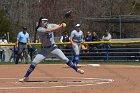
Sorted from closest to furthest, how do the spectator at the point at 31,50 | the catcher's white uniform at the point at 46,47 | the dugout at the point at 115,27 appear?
the catcher's white uniform at the point at 46,47 < the spectator at the point at 31,50 < the dugout at the point at 115,27

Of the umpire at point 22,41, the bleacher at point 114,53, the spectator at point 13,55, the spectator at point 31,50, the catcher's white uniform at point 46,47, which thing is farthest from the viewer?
the spectator at point 31,50

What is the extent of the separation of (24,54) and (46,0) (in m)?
27.2

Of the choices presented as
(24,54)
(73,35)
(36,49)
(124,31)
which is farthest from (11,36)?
(73,35)

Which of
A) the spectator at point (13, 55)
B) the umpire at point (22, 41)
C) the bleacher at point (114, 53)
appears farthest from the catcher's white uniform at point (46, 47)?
the spectator at point (13, 55)

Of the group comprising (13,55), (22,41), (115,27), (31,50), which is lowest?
(13,55)

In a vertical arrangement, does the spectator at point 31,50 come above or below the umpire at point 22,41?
below

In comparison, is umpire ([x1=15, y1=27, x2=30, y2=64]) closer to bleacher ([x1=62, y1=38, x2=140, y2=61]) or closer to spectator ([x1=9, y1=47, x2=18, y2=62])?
spectator ([x1=9, y1=47, x2=18, y2=62])

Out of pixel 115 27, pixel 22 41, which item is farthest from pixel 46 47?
pixel 115 27

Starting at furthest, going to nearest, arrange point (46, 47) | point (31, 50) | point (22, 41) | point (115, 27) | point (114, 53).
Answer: point (115, 27)
point (31, 50)
point (114, 53)
point (22, 41)
point (46, 47)

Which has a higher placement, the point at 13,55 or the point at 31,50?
the point at 31,50

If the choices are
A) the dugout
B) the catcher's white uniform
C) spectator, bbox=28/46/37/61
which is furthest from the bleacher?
the catcher's white uniform

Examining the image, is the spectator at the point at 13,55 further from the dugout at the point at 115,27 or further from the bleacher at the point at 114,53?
the dugout at the point at 115,27

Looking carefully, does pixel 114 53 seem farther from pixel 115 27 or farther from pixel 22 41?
pixel 115 27

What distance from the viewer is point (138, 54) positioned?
93.9ft
